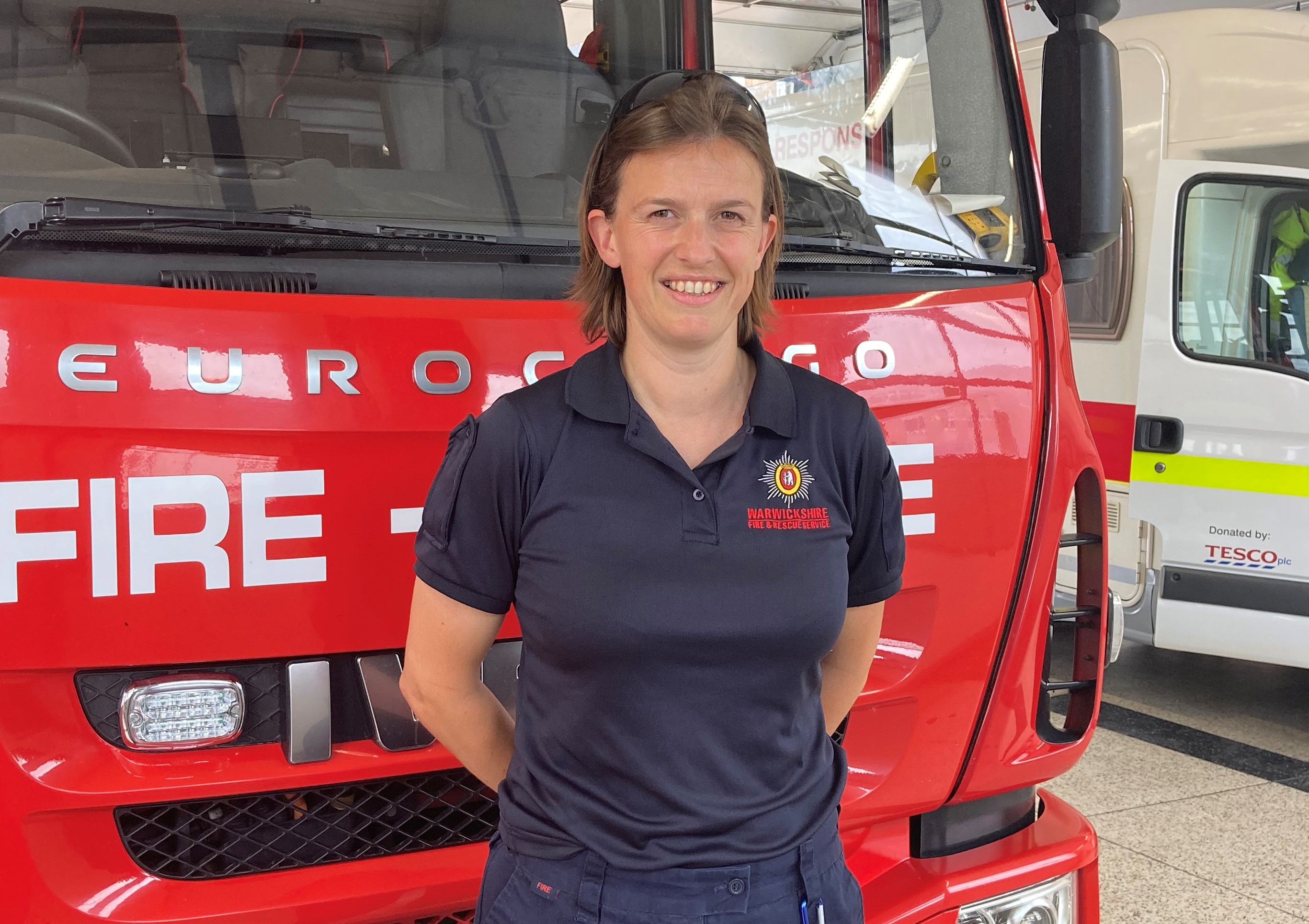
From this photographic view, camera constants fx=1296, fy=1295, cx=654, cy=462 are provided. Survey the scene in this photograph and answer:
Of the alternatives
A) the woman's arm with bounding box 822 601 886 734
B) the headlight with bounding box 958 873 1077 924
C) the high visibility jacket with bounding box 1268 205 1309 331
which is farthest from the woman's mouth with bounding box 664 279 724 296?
the high visibility jacket with bounding box 1268 205 1309 331

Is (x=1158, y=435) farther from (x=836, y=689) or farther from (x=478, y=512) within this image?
(x=478, y=512)

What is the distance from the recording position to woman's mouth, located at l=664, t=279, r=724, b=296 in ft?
4.90

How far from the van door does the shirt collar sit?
384 centimetres

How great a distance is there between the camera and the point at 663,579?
4.56 ft

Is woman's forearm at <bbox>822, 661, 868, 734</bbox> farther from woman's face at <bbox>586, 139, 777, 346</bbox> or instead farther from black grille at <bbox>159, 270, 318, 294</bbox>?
black grille at <bbox>159, 270, 318, 294</bbox>

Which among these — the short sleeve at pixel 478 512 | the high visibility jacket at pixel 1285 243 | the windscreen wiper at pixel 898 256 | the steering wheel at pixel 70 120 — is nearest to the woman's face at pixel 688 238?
the short sleeve at pixel 478 512

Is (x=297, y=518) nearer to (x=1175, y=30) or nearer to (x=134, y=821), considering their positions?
(x=134, y=821)

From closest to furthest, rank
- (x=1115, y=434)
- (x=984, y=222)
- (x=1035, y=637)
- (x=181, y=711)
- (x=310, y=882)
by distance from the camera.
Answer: (x=181, y=711)
(x=310, y=882)
(x=1035, y=637)
(x=984, y=222)
(x=1115, y=434)

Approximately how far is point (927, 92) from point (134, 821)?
5.92ft

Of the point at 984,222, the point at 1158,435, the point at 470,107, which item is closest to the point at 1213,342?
the point at 1158,435

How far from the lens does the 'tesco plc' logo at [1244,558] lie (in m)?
4.83

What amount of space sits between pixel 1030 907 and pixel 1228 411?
125 inches

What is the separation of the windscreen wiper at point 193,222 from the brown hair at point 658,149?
283mm

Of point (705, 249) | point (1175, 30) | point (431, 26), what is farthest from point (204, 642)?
point (1175, 30)
